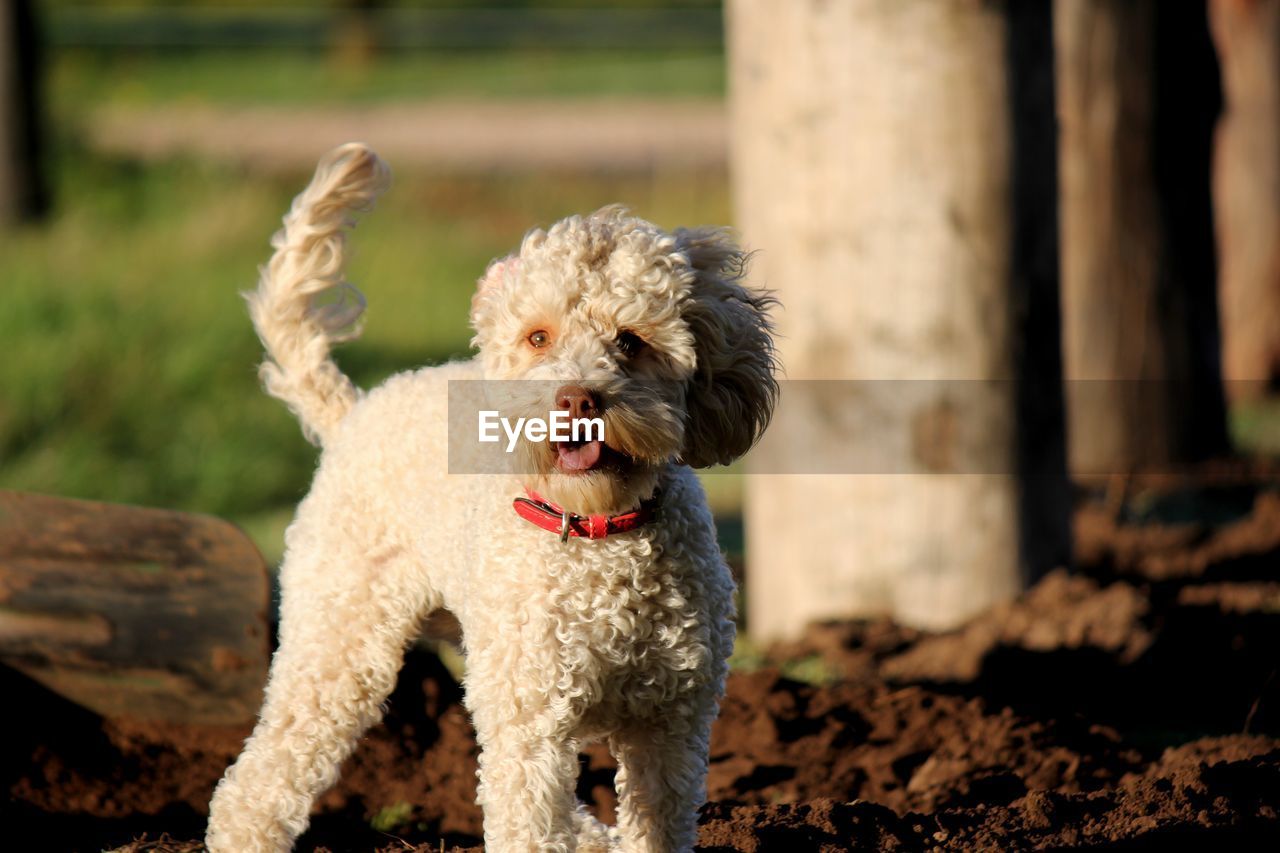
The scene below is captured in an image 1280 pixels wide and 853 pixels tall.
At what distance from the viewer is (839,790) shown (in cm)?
450

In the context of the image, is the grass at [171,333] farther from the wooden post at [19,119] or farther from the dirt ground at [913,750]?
the dirt ground at [913,750]

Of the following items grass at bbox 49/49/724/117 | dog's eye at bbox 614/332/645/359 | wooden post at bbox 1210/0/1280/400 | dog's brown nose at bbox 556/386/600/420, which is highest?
grass at bbox 49/49/724/117

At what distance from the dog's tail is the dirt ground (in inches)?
42.6

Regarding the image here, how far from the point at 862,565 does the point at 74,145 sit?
12.3 metres

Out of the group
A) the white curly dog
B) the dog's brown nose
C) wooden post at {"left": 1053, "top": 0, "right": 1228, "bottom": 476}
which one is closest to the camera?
the dog's brown nose

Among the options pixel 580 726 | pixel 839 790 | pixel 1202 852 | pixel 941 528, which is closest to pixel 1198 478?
pixel 941 528

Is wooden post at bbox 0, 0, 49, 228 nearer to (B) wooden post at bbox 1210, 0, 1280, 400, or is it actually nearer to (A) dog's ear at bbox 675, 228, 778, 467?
(B) wooden post at bbox 1210, 0, 1280, 400

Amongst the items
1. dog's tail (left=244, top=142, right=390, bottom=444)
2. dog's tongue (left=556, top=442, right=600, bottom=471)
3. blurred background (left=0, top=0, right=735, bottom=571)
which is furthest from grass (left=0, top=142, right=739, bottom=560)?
dog's tongue (left=556, top=442, right=600, bottom=471)

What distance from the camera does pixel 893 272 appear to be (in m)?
5.59

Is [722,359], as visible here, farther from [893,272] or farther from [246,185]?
[246,185]

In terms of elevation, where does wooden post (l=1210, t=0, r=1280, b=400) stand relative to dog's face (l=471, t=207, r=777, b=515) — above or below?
above

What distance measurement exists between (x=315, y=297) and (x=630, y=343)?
1266 millimetres

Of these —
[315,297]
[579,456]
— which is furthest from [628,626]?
[315,297]

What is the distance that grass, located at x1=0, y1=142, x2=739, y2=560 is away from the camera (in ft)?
30.7
